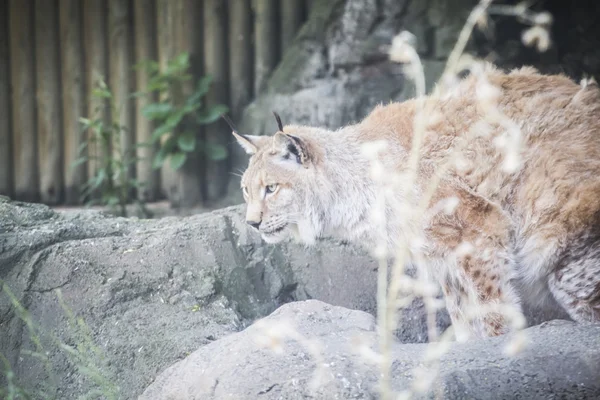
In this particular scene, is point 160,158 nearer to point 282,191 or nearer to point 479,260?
point 282,191

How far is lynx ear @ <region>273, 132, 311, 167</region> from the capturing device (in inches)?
204

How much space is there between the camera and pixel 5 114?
10.0 metres

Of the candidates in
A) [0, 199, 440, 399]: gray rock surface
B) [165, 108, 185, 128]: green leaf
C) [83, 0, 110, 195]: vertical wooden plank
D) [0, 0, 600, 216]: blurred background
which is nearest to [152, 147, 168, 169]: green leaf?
[0, 0, 600, 216]: blurred background

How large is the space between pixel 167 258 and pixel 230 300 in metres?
0.48

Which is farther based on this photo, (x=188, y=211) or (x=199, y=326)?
(x=188, y=211)

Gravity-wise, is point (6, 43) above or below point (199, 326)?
above

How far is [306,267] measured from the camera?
5836mm

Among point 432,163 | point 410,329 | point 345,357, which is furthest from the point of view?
point 410,329

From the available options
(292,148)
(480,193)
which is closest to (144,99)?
(292,148)

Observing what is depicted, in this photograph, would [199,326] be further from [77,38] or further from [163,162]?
[77,38]

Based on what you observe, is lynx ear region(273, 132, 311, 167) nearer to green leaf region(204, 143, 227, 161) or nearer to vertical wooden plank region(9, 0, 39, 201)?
green leaf region(204, 143, 227, 161)

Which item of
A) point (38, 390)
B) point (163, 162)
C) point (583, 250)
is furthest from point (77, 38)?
point (583, 250)

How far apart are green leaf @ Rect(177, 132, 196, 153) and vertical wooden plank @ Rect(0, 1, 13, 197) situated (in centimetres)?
227

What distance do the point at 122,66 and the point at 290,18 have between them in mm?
2075
